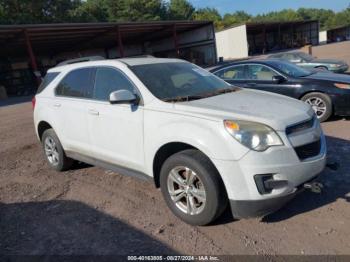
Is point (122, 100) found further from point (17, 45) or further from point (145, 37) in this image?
point (145, 37)

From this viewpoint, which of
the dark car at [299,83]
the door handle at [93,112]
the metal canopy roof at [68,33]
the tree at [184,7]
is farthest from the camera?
the tree at [184,7]

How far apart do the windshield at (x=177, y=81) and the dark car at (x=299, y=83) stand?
3307 millimetres

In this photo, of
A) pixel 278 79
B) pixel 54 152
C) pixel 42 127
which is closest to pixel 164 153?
pixel 54 152

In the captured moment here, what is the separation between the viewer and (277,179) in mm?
3188

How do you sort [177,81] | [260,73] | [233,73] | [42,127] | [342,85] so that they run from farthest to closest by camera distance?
[233,73] → [260,73] → [342,85] → [42,127] → [177,81]

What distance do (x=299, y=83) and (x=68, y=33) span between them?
24.7 metres

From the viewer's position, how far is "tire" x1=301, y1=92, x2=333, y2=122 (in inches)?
282

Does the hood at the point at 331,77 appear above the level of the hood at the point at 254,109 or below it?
below

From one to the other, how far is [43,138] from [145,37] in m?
35.5

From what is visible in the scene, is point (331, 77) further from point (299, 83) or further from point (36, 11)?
point (36, 11)

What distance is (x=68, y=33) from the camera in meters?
28.1

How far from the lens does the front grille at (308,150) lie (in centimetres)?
333

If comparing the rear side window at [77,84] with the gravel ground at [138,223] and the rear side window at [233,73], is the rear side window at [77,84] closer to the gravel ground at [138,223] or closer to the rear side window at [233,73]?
the gravel ground at [138,223]

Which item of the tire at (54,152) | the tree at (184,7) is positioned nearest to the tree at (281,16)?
the tree at (184,7)
